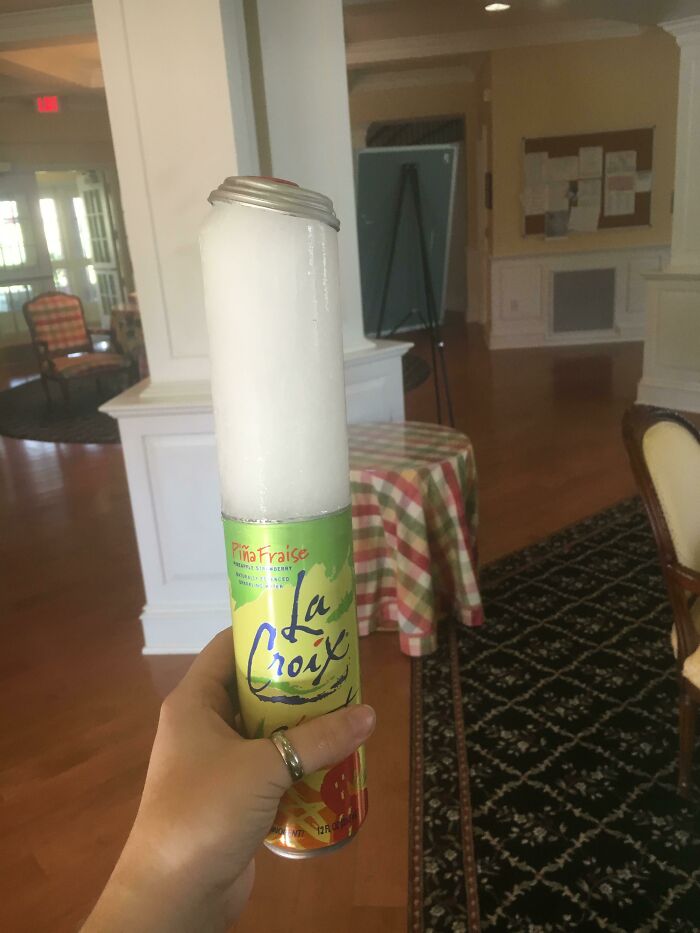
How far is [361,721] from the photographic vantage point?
0.63m

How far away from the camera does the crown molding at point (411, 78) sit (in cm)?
806

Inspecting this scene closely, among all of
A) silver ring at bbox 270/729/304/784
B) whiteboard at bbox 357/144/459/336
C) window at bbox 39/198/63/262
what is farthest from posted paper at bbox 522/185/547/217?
silver ring at bbox 270/729/304/784

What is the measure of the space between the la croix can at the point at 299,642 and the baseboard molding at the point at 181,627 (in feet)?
6.02

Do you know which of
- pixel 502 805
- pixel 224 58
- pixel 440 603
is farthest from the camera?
pixel 440 603

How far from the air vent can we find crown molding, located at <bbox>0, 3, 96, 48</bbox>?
15.2 feet

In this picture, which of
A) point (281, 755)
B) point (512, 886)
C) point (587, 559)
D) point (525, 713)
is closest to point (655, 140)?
point (587, 559)

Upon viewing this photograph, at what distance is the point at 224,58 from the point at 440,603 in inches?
72.5

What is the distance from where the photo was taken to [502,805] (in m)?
1.76

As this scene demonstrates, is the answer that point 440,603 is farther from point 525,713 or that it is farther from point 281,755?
point 281,755

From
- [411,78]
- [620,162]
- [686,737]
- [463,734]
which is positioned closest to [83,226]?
[411,78]

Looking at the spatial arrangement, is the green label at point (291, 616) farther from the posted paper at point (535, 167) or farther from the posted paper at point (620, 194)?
the posted paper at point (620, 194)

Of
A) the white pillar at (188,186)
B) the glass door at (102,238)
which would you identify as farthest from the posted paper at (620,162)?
the glass door at (102,238)

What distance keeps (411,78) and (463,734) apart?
25.9ft

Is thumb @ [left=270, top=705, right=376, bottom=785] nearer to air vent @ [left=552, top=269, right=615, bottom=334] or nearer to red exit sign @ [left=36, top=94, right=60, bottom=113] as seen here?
air vent @ [left=552, top=269, right=615, bottom=334]
